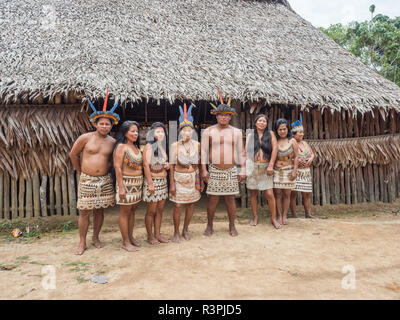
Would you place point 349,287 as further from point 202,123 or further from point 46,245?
point 202,123

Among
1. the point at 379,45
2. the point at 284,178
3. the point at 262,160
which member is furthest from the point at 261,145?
the point at 379,45

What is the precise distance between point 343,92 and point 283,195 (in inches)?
101

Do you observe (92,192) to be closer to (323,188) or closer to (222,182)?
(222,182)

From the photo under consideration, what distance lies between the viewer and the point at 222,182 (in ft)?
10.8

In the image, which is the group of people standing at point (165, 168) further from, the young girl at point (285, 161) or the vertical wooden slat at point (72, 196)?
the vertical wooden slat at point (72, 196)

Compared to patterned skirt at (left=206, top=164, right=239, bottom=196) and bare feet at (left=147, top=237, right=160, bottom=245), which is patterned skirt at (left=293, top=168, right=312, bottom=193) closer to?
patterned skirt at (left=206, top=164, right=239, bottom=196)

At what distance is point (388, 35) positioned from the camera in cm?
1191

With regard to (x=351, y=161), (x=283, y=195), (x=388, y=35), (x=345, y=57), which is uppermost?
(x=388, y=35)

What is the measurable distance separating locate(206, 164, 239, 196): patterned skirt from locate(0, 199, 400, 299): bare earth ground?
63 cm

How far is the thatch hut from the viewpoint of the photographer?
3.96m

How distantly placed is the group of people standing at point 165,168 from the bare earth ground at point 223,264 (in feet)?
0.90
